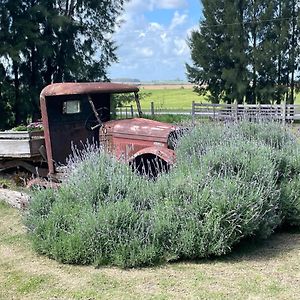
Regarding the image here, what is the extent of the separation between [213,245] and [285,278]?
0.71 m

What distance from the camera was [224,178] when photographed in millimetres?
4742

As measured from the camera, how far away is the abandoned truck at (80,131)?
22.6 feet

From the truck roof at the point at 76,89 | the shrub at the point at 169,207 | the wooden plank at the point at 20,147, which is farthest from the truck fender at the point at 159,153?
the wooden plank at the point at 20,147

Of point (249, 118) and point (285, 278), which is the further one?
point (249, 118)

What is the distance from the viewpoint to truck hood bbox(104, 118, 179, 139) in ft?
22.1

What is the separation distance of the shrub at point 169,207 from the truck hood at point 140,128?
1245 mm

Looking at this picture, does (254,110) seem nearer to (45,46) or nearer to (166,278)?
(45,46)

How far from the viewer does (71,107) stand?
7520 mm

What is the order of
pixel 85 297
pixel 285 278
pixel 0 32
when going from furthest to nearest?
1. pixel 0 32
2. pixel 285 278
3. pixel 85 297

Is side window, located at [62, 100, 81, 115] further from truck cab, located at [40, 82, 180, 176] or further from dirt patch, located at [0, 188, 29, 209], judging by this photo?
dirt patch, located at [0, 188, 29, 209]

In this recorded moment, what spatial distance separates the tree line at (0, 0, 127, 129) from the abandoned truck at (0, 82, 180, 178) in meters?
12.3

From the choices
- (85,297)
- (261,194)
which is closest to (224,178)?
(261,194)

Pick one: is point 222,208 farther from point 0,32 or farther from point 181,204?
point 0,32

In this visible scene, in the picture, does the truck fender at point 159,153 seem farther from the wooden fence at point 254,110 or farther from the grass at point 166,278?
the wooden fence at point 254,110
